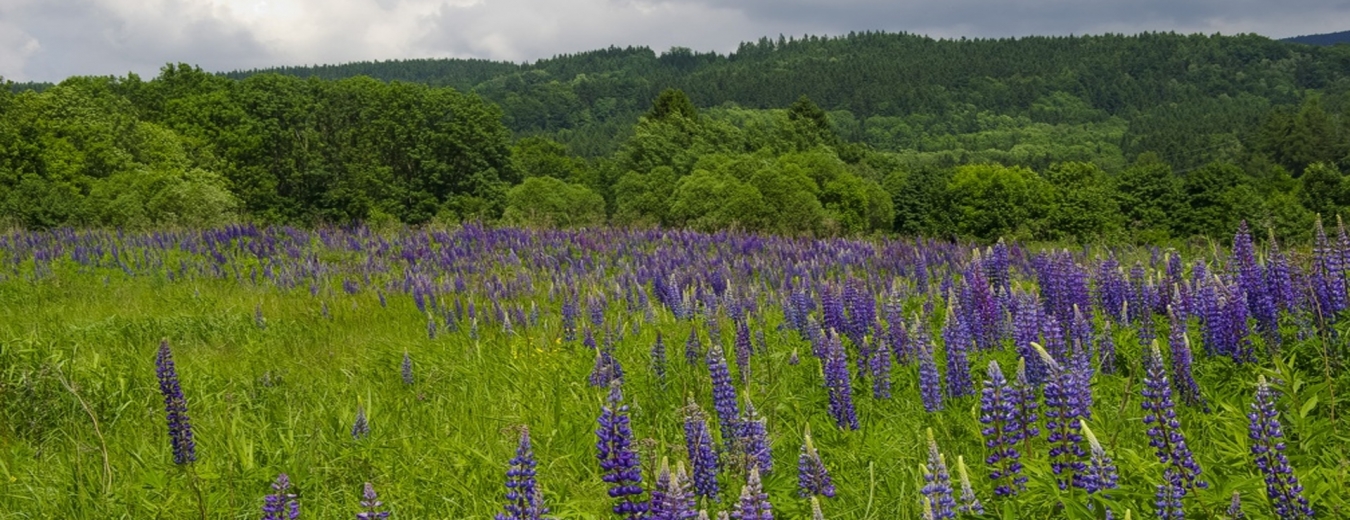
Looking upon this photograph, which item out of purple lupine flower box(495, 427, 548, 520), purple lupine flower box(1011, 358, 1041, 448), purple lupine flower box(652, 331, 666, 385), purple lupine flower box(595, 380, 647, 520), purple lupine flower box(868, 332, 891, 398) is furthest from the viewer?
purple lupine flower box(652, 331, 666, 385)

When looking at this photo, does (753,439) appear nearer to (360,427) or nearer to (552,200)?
(360,427)

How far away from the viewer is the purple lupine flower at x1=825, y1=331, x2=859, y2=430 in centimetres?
420

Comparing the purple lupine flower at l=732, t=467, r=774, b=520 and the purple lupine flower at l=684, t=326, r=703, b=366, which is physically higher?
the purple lupine flower at l=732, t=467, r=774, b=520

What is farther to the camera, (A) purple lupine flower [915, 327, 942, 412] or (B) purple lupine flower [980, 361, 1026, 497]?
(A) purple lupine flower [915, 327, 942, 412]

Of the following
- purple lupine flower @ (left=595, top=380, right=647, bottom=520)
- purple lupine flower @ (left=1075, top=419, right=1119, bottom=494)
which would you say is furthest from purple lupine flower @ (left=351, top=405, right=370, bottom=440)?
purple lupine flower @ (left=1075, top=419, right=1119, bottom=494)

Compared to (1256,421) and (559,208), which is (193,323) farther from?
(559,208)

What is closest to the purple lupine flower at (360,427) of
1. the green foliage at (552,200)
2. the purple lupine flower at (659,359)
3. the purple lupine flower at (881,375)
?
the purple lupine flower at (659,359)

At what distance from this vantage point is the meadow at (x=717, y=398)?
2832mm

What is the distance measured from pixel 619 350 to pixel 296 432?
7.25 feet

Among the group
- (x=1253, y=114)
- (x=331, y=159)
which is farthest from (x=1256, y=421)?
(x=1253, y=114)

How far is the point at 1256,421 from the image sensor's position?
2529 millimetres

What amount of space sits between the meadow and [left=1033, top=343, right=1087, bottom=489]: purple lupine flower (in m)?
0.01

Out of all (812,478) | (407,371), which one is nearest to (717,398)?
(812,478)

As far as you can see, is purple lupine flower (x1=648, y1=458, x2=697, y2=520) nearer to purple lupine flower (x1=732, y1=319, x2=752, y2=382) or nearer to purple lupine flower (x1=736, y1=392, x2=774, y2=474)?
purple lupine flower (x1=736, y1=392, x2=774, y2=474)
